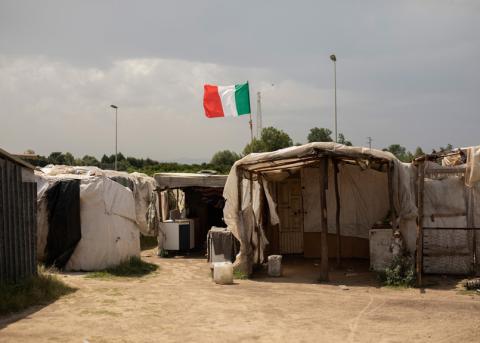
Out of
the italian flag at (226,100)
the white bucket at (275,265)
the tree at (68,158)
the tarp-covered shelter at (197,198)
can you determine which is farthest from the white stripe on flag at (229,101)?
the tree at (68,158)

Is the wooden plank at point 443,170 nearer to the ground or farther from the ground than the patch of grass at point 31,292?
farther from the ground

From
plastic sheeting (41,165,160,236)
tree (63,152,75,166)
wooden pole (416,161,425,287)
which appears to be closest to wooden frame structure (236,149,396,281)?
wooden pole (416,161,425,287)

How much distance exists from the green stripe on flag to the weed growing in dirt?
7.02 meters

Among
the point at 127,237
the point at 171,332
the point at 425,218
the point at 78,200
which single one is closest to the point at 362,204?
the point at 425,218

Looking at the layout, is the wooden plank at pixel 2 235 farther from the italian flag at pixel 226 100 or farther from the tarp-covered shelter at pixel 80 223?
the italian flag at pixel 226 100

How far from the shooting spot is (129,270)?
12.4 meters

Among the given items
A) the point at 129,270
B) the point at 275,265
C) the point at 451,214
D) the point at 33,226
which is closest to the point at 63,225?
the point at 129,270

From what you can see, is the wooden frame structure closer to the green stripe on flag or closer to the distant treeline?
the green stripe on flag

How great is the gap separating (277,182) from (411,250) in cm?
493

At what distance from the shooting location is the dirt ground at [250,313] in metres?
6.74

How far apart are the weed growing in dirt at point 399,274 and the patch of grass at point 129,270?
214 inches

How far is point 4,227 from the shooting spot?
8.73 metres

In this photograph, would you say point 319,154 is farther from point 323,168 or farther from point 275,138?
point 275,138

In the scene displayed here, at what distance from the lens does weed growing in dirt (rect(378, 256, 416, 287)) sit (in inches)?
403
